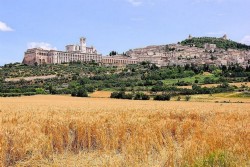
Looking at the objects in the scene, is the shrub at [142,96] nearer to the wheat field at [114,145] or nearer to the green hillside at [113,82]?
the green hillside at [113,82]

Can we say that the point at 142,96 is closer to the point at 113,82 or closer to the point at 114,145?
the point at 113,82

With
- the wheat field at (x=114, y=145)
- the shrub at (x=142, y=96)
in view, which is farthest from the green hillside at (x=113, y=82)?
the wheat field at (x=114, y=145)

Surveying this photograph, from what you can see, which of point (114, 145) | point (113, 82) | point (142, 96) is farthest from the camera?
point (113, 82)

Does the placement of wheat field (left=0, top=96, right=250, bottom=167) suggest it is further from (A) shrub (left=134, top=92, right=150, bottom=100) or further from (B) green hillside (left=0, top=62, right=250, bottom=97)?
(B) green hillside (left=0, top=62, right=250, bottom=97)

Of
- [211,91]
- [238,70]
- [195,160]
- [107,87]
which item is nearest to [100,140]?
[195,160]

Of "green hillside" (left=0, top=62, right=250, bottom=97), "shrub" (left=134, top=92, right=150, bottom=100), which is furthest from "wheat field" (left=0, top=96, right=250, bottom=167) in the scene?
"green hillside" (left=0, top=62, right=250, bottom=97)

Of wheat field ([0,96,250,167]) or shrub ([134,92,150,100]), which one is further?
shrub ([134,92,150,100])

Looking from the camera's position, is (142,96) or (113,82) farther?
(113,82)

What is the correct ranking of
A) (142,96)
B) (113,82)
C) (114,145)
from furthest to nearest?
(113,82) → (142,96) → (114,145)

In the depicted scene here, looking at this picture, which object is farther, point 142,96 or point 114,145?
point 142,96

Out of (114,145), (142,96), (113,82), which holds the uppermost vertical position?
(114,145)

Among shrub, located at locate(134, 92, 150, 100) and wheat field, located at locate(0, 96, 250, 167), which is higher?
wheat field, located at locate(0, 96, 250, 167)

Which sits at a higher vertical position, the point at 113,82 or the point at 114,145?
the point at 114,145

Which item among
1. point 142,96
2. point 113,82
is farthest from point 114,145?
Result: point 113,82
